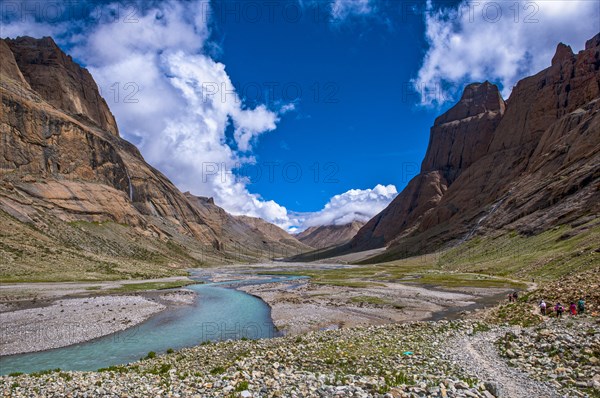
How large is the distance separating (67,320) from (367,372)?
37981 millimetres

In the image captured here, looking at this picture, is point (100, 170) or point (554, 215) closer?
point (554, 215)

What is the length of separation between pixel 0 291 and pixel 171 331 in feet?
126

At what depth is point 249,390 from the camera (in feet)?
45.8

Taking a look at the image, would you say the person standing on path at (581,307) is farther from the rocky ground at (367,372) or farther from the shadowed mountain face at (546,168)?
the shadowed mountain face at (546,168)

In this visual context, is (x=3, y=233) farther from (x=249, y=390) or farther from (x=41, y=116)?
(x=249, y=390)

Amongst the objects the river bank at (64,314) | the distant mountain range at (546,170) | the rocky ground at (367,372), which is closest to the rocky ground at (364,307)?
the rocky ground at (367,372)

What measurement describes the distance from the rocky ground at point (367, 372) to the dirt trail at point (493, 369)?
0.13ft

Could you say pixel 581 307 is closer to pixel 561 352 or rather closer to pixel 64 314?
pixel 561 352

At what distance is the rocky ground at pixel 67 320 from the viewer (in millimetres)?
31266

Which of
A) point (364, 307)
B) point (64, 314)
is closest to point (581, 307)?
point (364, 307)

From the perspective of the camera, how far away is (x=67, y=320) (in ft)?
129

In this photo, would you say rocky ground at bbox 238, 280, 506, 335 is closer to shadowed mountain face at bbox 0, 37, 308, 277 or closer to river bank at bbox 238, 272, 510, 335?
river bank at bbox 238, 272, 510, 335

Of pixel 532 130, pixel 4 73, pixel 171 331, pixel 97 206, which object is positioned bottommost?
pixel 171 331

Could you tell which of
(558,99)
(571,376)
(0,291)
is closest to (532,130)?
(558,99)
